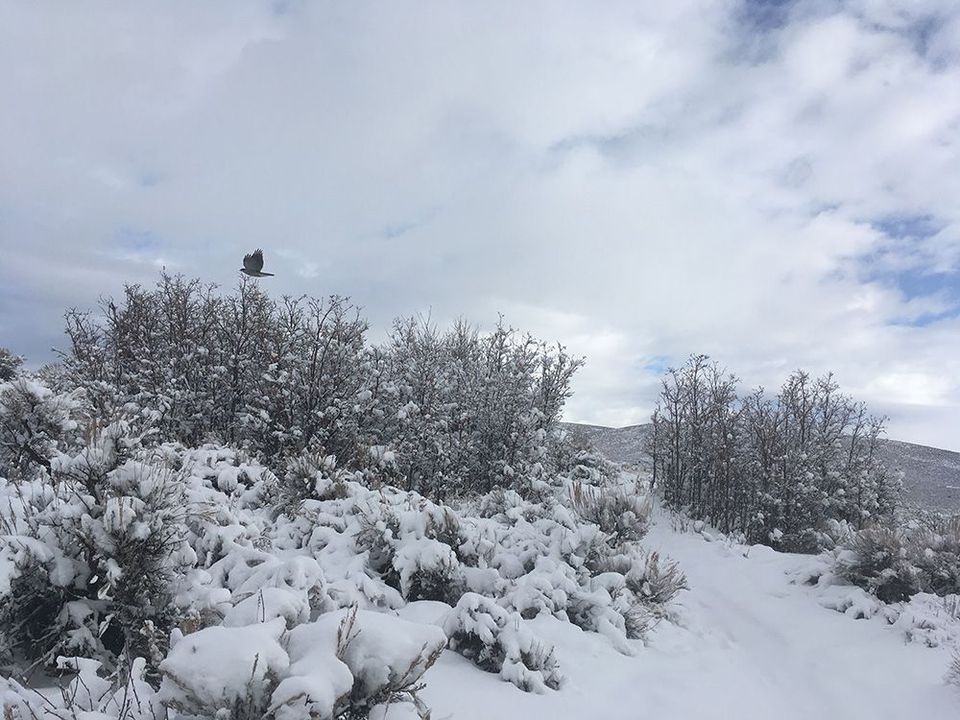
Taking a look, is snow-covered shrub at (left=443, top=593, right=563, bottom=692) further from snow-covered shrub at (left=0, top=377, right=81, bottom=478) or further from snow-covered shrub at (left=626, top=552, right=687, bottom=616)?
snow-covered shrub at (left=0, top=377, right=81, bottom=478)

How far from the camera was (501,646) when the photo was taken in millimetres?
4508

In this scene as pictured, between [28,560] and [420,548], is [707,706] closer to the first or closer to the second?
[420,548]

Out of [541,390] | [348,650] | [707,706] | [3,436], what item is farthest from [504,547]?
[541,390]

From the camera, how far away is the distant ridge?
29.2 m

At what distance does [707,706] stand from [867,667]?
2.74 metres

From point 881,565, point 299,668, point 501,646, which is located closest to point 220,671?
point 299,668

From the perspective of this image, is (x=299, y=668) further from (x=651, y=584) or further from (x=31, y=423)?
(x=651, y=584)

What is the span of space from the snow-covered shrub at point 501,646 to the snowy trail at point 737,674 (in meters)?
0.11

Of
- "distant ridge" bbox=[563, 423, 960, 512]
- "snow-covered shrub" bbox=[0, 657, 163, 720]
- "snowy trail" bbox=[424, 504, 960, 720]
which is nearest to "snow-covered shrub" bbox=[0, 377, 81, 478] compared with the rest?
"snow-covered shrub" bbox=[0, 657, 163, 720]

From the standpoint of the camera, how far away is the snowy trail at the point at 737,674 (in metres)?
4.12

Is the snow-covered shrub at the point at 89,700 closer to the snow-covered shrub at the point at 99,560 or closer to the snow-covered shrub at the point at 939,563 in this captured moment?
the snow-covered shrub at the point at 99,560

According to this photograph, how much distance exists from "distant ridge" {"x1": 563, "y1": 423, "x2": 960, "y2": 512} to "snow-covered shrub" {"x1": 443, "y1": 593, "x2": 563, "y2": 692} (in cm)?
2383

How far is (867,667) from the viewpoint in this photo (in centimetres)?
609

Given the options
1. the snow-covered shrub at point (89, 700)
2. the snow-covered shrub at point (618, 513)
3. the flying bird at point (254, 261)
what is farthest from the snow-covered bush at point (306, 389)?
the snow-covered shrub at point (89, 700)
